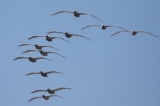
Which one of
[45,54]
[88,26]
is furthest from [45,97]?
[88,26]

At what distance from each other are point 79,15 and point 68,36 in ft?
10.0

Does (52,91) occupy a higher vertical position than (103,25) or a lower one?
lower

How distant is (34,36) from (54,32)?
9.70 ft

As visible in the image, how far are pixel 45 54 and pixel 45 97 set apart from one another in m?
5.59

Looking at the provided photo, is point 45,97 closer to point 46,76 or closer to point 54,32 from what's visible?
point 46,76

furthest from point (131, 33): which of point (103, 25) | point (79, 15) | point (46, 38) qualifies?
point (46, 38)

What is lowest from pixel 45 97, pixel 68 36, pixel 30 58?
pixel 45 97

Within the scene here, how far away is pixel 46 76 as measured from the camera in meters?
54.4

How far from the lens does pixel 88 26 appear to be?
181 ft

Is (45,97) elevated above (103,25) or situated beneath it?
situated beneath

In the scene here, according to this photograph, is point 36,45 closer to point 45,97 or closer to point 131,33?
point 45,97

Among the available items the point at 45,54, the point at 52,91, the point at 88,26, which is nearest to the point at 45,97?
the point at 52,91

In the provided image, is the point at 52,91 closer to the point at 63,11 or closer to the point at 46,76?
the point at 46,76

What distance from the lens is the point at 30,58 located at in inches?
2148
